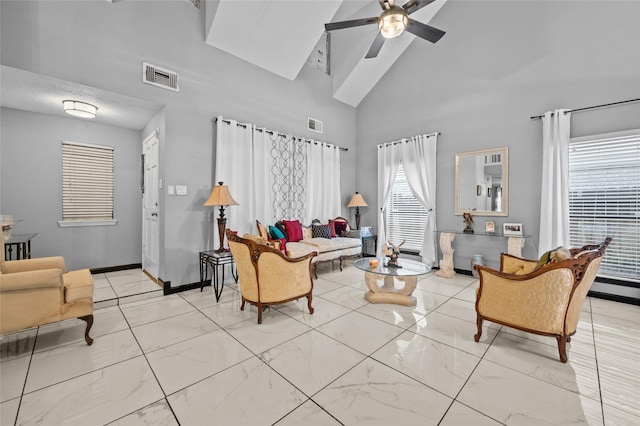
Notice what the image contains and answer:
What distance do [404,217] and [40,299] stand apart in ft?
17.3

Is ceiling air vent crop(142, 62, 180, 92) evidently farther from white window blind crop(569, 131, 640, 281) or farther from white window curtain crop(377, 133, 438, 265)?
white window blind crop(569, 131, 640, 281)

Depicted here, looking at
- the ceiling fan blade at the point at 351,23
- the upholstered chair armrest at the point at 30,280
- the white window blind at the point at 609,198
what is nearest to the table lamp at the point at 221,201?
the upholstered chair armrest at the point at 30,280

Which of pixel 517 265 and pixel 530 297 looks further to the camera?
pixel 517 265

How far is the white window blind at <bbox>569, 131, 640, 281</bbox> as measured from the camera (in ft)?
10.7

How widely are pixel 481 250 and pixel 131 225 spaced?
611 centimetres

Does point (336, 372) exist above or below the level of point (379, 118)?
below

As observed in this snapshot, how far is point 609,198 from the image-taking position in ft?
11.2

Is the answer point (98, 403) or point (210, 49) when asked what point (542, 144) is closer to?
point (210, 49)

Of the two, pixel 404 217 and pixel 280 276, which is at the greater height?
pixel 404 217

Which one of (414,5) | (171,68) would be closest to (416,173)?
(414,5)

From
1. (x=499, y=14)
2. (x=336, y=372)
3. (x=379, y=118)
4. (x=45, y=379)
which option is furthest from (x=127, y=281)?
(x=499, y=14)

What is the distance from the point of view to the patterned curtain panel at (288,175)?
467 centimetres

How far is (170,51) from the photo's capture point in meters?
3.50

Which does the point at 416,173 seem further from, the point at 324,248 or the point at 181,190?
the point at 181,190
